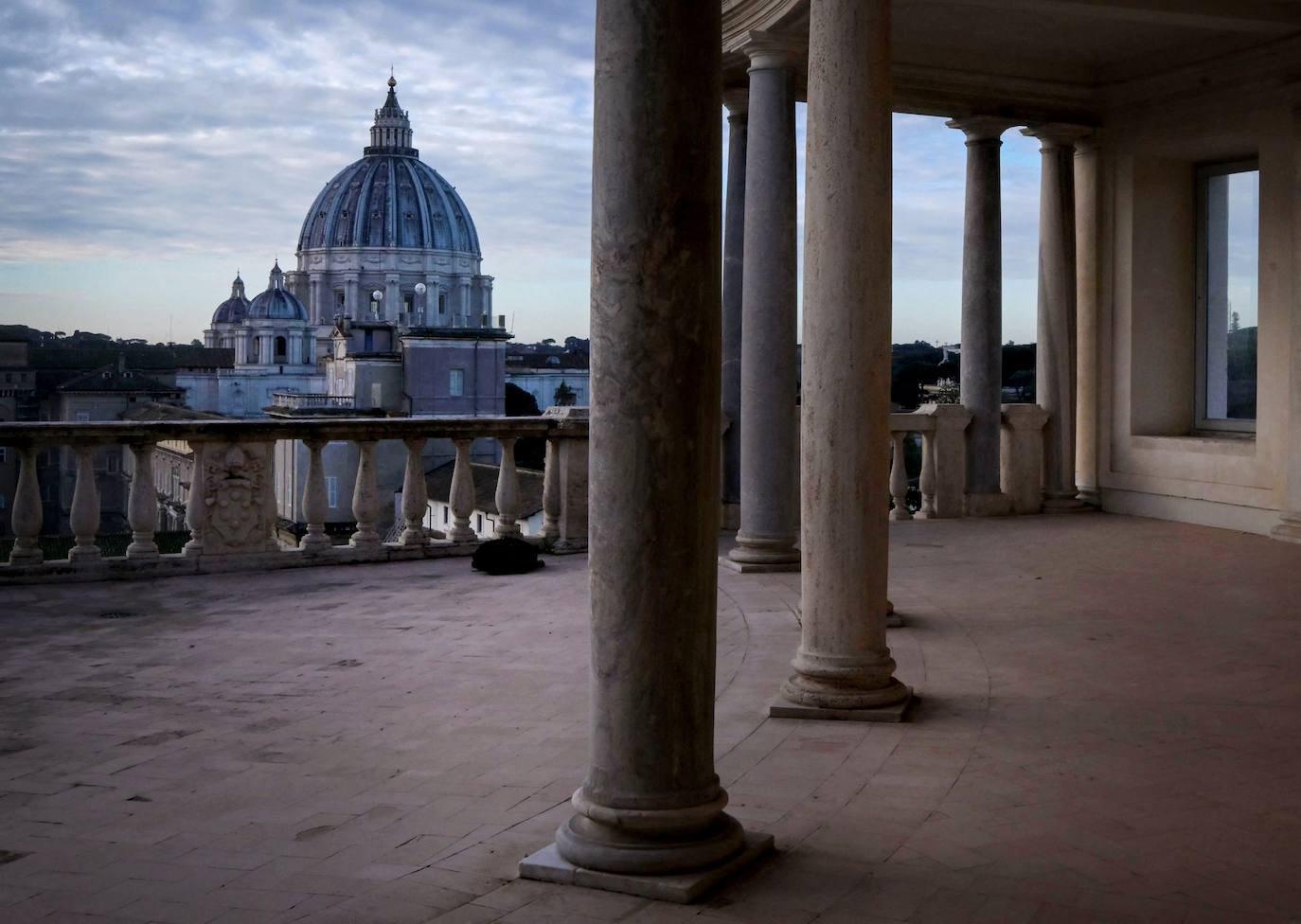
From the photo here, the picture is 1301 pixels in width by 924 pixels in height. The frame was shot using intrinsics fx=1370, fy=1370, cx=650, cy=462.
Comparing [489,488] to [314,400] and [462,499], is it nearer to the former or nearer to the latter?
[462,499]

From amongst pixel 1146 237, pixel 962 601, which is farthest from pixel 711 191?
pixel 1146 237

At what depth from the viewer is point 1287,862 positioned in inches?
186

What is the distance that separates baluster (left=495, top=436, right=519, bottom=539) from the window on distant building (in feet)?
28.3

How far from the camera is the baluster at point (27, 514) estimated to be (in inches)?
443

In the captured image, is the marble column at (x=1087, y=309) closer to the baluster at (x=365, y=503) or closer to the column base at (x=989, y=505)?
the column base at (x=989, y=505)

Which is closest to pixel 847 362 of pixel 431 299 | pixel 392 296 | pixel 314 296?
pixel 431 299

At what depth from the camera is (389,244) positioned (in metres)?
157

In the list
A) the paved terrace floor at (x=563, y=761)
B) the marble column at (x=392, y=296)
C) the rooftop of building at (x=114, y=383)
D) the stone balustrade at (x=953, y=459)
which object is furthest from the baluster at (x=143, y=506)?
the marble column at (x=392, y=296)

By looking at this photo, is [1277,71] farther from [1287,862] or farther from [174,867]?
[174,867]

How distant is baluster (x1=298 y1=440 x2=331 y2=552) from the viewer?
40.8 ft

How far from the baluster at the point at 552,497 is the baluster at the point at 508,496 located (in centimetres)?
32

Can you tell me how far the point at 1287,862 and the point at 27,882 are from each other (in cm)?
430

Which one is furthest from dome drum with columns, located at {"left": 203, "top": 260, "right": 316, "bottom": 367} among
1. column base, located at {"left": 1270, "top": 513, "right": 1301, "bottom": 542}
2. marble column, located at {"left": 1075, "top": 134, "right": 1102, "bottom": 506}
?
column base, located at {"left": 1270, "top": 513, "right": 1301, "bottom": 542}

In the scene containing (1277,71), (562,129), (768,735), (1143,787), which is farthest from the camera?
(562,129)
